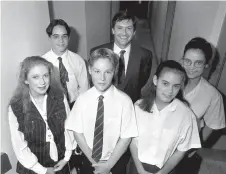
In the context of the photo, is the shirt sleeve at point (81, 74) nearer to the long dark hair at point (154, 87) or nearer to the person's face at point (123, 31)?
the person's face at point (123, 31)

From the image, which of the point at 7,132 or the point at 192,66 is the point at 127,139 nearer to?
the point at 192,66

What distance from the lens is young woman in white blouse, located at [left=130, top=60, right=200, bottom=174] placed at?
1.46 m

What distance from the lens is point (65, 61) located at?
2.25 m

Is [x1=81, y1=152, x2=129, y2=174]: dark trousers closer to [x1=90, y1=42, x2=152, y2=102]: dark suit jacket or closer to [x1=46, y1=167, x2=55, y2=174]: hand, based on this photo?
[x1=46, y1=167, x2=55, y2=174]: hand

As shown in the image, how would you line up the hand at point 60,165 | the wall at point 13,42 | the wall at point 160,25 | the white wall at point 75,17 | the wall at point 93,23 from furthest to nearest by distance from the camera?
the wall at point 160,25 → the wall at point 93,23 → the white wall at point 75,17 → the hand at point 60,165 → the wall at point 13,42

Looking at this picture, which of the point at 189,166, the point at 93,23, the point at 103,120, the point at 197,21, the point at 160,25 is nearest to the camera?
the point at 103,120

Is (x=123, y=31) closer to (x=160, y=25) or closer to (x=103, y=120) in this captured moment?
(x=103, y=120)

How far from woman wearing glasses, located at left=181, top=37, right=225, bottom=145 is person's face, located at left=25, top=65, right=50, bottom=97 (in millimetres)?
1211

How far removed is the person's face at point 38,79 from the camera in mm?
1458

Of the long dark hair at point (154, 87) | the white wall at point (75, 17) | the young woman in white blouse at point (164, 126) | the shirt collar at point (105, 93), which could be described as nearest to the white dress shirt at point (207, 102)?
the long dark hair at point (154, 87)

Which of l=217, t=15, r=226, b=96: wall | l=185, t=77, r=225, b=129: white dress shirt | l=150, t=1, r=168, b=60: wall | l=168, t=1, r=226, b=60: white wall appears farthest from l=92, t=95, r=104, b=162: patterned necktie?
l=150, t=1, r=168, b=60: wall

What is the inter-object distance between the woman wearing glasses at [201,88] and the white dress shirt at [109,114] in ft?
2.06

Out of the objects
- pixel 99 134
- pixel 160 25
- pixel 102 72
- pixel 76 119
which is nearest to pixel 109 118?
pixel 99 134

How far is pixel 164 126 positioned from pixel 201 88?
56 cm
